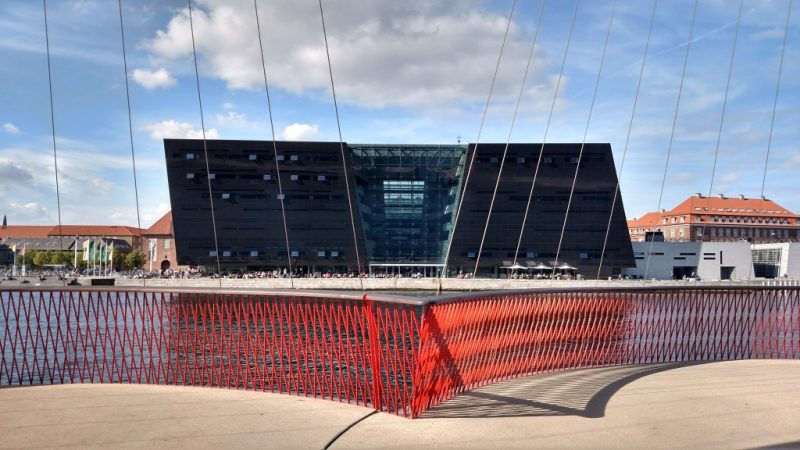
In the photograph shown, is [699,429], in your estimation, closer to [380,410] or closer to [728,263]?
[380,410]

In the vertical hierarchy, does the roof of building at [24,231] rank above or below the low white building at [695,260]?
above

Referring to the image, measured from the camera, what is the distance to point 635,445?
5.28 m

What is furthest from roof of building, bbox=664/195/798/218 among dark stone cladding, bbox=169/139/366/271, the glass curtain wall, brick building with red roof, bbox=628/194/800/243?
dark stone cladding, bbox=169/139/366/271

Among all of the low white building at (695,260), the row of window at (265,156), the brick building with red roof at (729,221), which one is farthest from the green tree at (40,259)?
the brick building with red roof at (729,221)

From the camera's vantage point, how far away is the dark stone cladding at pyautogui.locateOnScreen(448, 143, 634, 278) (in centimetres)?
8425

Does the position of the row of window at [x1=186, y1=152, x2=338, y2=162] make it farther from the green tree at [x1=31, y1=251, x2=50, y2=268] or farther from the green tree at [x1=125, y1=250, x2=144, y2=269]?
the green tree at [x1=31, y1=251, x2=50, y2=268]

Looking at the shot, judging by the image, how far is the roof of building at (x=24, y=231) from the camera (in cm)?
15573

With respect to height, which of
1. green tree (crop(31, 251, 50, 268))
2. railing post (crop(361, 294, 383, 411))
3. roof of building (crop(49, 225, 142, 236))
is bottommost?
railing post (crop(361, 294, 383, 411))

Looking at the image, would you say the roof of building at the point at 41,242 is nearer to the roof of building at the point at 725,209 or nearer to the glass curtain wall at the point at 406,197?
the glass curtain wall at the point at 406,197

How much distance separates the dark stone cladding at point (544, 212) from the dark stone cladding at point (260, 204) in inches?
645

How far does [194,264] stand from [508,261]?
4110 centimetres

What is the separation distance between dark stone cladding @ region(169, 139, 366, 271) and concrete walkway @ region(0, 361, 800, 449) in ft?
254

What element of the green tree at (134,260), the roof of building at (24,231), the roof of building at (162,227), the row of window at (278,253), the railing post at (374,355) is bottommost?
the railing post at (374,355)

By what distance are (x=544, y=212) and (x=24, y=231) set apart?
133037mm
